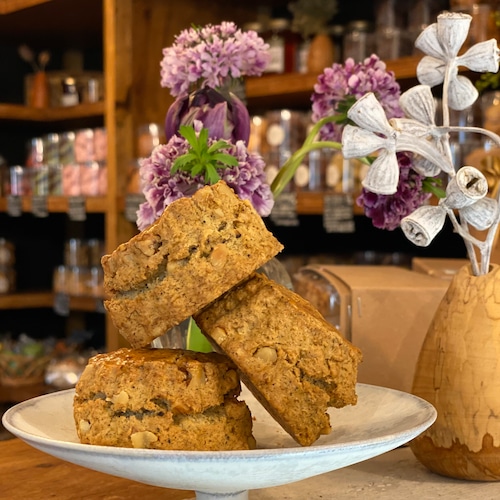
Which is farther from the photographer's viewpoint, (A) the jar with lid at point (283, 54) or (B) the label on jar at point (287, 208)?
(A) the jar with lid at point (283, 54)

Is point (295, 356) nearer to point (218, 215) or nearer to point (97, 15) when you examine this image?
point (218, 215)

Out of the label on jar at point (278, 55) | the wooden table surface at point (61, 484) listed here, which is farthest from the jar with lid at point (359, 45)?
the wooden table surface at point (61, 484)

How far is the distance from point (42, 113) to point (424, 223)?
8.73ft

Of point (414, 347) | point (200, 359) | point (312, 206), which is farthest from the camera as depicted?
point (312, 206)

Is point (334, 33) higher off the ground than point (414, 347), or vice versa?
point (334, 33)

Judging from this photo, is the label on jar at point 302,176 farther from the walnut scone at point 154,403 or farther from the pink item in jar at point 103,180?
the walnut scone at point 154,403

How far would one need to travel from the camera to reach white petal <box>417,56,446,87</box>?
3.14 ft

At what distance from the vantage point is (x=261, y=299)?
807 millimetres

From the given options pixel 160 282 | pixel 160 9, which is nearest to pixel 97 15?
pixel 160 9

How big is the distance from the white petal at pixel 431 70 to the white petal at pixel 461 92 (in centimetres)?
2

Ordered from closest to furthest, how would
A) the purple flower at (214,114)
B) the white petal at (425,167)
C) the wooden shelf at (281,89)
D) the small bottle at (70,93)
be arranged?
the white petal at (425,167) → the purple flower at (214,114) → the wooden shelf at (281,89) → the small bottle at (70,93)

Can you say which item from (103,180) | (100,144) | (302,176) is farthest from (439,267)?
(100,144)

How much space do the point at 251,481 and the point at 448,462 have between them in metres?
0.31

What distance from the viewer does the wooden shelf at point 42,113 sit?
307cm
